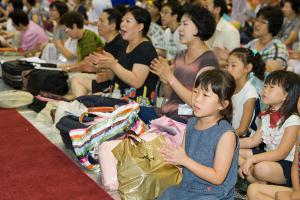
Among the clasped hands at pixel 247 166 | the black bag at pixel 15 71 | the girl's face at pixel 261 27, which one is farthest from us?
the black bag at pixel 15 71

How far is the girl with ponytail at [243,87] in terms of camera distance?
3258mm

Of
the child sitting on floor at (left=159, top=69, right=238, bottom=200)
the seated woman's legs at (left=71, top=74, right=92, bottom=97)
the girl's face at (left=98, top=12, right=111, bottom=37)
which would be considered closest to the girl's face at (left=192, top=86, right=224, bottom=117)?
the child sitting on floor at (left=159, top=69, right=238, bottom=200)

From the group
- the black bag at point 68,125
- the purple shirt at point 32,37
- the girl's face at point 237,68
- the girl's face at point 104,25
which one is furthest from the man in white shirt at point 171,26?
the black bag at point 68,125

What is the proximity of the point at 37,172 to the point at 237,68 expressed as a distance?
161 cm

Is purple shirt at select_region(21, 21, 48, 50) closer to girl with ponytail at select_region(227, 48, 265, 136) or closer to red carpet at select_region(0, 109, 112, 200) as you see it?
red carpet at select_region(0, 109, 112, 200)

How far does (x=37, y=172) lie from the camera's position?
3268 mm

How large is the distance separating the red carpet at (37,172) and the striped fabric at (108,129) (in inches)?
7.7

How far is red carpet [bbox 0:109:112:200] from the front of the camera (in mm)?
2947

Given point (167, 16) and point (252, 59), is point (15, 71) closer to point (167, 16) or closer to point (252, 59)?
point (167, 16)

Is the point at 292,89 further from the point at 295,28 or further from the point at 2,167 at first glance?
the point at 295,28

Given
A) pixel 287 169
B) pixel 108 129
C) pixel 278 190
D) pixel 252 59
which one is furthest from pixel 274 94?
pixel 108 129

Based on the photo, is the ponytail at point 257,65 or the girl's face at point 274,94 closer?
the girl's face at point 274,94

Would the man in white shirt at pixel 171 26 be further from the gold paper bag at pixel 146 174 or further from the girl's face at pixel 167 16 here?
the gold paper bag at pixel 146 174

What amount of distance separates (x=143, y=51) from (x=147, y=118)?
562 mm
